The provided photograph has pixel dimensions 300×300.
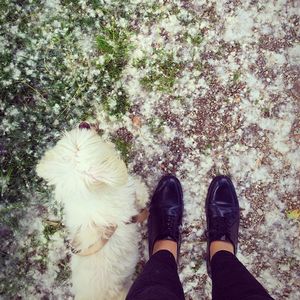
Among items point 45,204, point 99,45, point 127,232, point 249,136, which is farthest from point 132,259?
point 99,45

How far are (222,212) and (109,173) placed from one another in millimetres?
1608

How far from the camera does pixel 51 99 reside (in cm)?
430

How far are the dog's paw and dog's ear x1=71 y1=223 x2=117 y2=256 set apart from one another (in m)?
0.79

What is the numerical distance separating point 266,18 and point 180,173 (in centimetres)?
175

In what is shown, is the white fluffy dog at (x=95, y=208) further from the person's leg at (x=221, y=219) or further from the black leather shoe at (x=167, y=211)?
the person's leg at (x=221, y=219)

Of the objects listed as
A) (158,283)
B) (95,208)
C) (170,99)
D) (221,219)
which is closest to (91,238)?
(95,208)

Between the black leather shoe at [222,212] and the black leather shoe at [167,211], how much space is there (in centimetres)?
30

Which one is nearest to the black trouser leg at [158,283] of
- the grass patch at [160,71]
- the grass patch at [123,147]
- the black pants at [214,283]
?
the black pants at [214,283]

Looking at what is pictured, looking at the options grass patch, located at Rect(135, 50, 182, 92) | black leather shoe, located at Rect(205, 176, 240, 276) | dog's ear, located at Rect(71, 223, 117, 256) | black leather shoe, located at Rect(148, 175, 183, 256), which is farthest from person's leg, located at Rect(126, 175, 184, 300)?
grass patch, located at Rect(135, 50, 182, 92)

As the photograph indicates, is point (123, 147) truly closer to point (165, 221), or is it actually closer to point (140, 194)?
point (140, 194)

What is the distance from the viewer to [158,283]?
324cm

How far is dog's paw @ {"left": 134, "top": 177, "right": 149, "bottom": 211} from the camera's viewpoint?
420cm

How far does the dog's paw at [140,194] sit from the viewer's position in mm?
4195

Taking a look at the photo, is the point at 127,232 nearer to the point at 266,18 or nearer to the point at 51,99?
the point at 51,99
